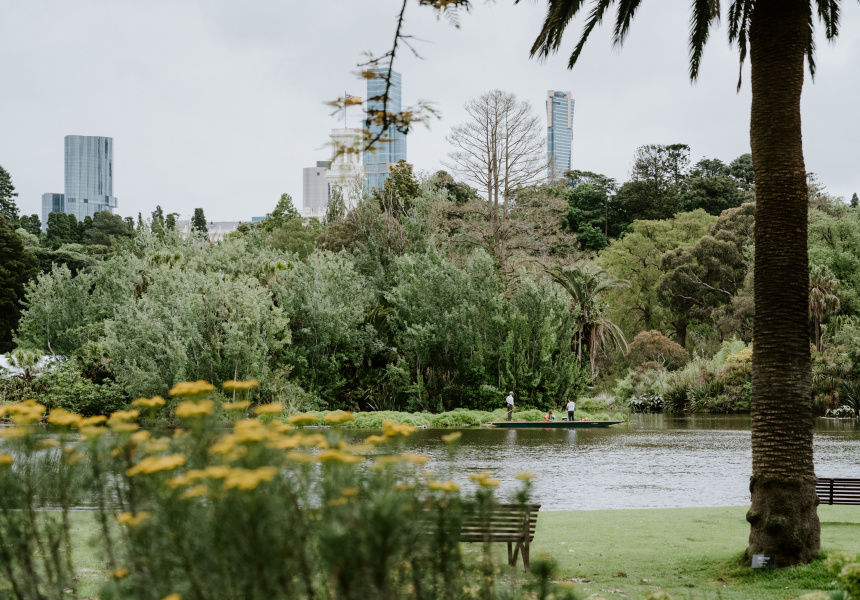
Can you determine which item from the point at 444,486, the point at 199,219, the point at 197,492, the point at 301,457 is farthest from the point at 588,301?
the point at 199,219

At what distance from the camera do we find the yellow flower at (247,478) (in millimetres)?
2283

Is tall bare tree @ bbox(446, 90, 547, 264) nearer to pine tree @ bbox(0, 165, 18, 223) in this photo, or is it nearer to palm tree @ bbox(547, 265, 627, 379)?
palm tree @ bbox(547, 265, 627, 379)

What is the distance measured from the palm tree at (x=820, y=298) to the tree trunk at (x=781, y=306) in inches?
1473

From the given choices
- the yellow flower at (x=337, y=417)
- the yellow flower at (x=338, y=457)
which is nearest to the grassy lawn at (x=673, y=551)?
the yellow flower at (x=337, y=417)

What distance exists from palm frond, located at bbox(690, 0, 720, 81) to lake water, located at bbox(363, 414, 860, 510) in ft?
19.8

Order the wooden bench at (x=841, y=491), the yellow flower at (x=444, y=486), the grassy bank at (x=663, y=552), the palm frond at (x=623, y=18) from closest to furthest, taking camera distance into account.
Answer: the yellow flower at (x=444, y=486) → the grassy bank at (x=663, y=552) → the palm frond at (x=623, y=18) → the wooden bench at (x=841, y=491)

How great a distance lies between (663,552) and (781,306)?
9.91 ft

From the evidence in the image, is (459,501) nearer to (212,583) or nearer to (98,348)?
(212,583)

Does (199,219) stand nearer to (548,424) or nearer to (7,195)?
(7,195)

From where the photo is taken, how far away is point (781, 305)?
812 centimetres

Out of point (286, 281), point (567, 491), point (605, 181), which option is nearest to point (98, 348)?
point (286, 281)

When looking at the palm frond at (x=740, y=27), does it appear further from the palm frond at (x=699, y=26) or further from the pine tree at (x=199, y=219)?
the pine tree at (x=199, y=219)

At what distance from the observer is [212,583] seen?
105 inches

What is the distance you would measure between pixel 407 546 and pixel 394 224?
153ft
